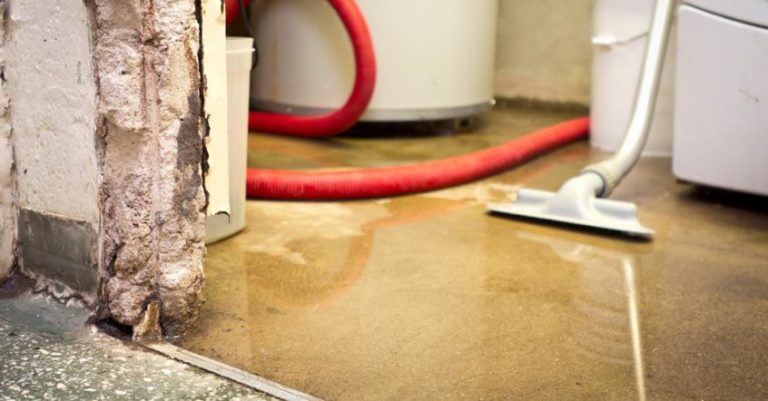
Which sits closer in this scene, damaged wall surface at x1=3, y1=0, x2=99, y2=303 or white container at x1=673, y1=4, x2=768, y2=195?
damaged wall surface at x1=3, y1=0, x2=99, y2=303

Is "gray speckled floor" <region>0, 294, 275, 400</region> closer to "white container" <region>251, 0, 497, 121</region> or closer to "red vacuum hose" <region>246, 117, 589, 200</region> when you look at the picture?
"red vacuum hose" <region>246, 117, 589, 200</region>

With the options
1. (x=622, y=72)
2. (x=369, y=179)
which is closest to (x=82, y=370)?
(x=369, y=179)

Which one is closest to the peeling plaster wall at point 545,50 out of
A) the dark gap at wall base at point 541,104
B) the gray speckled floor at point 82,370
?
the dark gap at wall base at point 541,104

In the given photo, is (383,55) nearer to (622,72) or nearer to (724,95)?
(622,72)

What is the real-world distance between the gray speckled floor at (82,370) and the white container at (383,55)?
1.53 meters

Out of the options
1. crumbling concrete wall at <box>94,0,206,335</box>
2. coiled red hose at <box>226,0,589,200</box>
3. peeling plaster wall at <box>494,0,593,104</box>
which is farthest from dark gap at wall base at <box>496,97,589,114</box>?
crumbling concrete wall at <box>94,0,206,335</box>

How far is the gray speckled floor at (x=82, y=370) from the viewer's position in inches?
36.6

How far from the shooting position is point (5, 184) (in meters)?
1.20

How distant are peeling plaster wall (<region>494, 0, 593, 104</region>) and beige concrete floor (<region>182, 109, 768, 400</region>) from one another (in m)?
1.34

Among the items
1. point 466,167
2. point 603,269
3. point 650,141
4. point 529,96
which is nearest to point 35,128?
point 603,269

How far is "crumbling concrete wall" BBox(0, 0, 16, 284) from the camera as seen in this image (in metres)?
1.17

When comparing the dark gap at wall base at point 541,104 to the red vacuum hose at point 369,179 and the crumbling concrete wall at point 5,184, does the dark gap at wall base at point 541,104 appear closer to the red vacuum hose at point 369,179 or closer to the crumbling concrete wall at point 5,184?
the red vacuum hose at point 369,179

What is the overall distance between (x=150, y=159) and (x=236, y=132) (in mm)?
464

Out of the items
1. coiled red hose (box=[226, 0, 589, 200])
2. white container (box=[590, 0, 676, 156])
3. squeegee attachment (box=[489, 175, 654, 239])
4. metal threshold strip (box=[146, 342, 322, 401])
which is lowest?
metal threshold strip (box=[146, 342, 322, 401])
